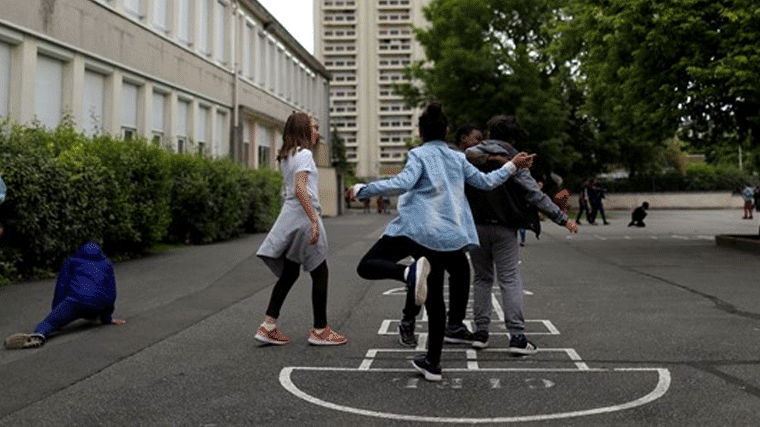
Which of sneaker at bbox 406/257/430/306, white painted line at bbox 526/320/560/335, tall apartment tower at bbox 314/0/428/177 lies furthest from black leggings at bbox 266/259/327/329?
tall apartment tower at bbox 314/0/428/177

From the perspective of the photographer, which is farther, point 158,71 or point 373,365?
point 158,71

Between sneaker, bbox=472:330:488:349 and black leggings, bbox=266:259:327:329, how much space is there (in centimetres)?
130

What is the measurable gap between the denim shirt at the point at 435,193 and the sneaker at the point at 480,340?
45.9 inches

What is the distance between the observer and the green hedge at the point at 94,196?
35.3 feet

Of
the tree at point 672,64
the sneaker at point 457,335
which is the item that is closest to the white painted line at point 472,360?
the sneaker at point 457,335

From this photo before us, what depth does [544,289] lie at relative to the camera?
10.6 meters

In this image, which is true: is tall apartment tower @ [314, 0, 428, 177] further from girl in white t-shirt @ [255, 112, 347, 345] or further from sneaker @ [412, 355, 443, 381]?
sneaker @ [412, 355, 443, 381]

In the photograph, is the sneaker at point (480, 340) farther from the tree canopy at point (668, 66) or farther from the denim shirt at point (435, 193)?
the tree canopy at point (668, 66)

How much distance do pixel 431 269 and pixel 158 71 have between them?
72.7ft

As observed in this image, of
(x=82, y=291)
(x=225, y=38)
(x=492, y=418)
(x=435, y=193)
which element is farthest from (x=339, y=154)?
(x=492, y=418)

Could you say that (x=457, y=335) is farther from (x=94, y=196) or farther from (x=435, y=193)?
(x=94, y=196)

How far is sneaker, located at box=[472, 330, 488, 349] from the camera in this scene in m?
6.37

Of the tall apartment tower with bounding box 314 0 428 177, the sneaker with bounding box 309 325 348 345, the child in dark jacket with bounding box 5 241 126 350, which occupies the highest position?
the tall apartment tower with bounding box 314 0 428 177

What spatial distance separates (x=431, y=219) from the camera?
5.32 meters
